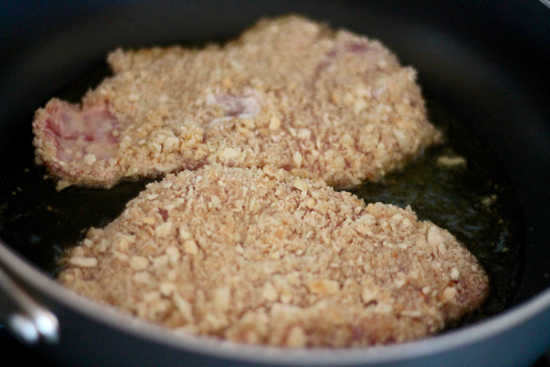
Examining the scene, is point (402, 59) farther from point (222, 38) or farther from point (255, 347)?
point (255, 347)

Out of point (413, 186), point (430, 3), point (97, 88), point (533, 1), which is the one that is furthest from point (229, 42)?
point (533, 1)

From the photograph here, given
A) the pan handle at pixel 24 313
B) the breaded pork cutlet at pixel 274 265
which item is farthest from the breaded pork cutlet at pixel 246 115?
the pan handle at pixel 24 313

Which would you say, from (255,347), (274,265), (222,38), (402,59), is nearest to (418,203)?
(274,265)

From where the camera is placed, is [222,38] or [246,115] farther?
[222,38]

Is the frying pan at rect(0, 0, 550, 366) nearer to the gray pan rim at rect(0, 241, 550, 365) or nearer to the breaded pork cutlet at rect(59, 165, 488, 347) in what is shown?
the gray pan rim at rect(0, 241, 550, 365)

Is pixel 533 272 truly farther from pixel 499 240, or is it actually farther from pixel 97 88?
pixel 97 88

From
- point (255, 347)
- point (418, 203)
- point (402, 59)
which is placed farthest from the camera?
point (402, 59)

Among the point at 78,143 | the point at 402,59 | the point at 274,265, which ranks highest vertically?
the point at 402,59

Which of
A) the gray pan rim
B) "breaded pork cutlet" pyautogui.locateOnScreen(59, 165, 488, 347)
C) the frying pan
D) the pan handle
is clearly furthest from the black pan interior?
the gray pan rim
